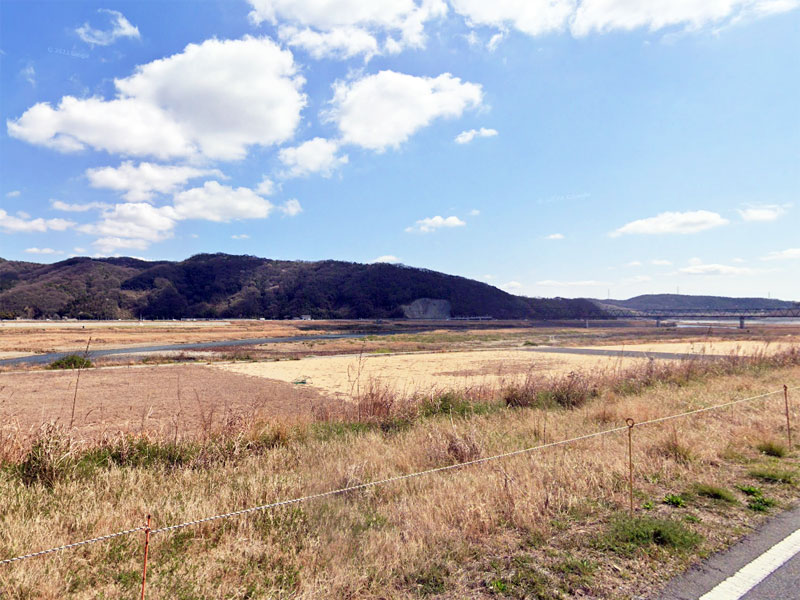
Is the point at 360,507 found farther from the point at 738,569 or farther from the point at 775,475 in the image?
the point at 775,475

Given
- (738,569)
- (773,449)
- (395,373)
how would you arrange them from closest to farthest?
(738,569)
(773,449)
(395,373)

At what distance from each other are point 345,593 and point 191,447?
4780 millimetres

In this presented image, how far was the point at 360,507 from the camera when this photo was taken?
17.3 feet

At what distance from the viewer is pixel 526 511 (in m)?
4.80

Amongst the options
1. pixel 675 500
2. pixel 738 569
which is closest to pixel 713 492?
pixel 675 500

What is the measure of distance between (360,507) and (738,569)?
143 inches

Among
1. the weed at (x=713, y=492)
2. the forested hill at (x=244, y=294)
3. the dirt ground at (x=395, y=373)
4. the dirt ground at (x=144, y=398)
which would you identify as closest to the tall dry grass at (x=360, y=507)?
the weed at (x=713, y=492)

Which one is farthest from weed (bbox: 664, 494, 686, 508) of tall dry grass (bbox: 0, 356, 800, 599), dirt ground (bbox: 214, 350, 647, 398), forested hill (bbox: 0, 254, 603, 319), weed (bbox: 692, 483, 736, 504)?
forested hill (bbox: 0, 254, 603, 319)

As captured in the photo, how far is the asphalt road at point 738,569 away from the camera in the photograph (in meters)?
3.32

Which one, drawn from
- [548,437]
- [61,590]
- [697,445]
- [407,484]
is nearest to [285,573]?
[61,590]

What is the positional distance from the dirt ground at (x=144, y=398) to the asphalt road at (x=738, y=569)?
7.09 meters

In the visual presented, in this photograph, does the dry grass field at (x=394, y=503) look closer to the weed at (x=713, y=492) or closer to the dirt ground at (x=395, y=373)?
the weed at (x=713, y=492)

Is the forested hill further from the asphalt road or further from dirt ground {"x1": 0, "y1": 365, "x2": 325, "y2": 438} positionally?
the asphalt road

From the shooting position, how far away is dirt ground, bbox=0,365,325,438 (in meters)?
12.1
